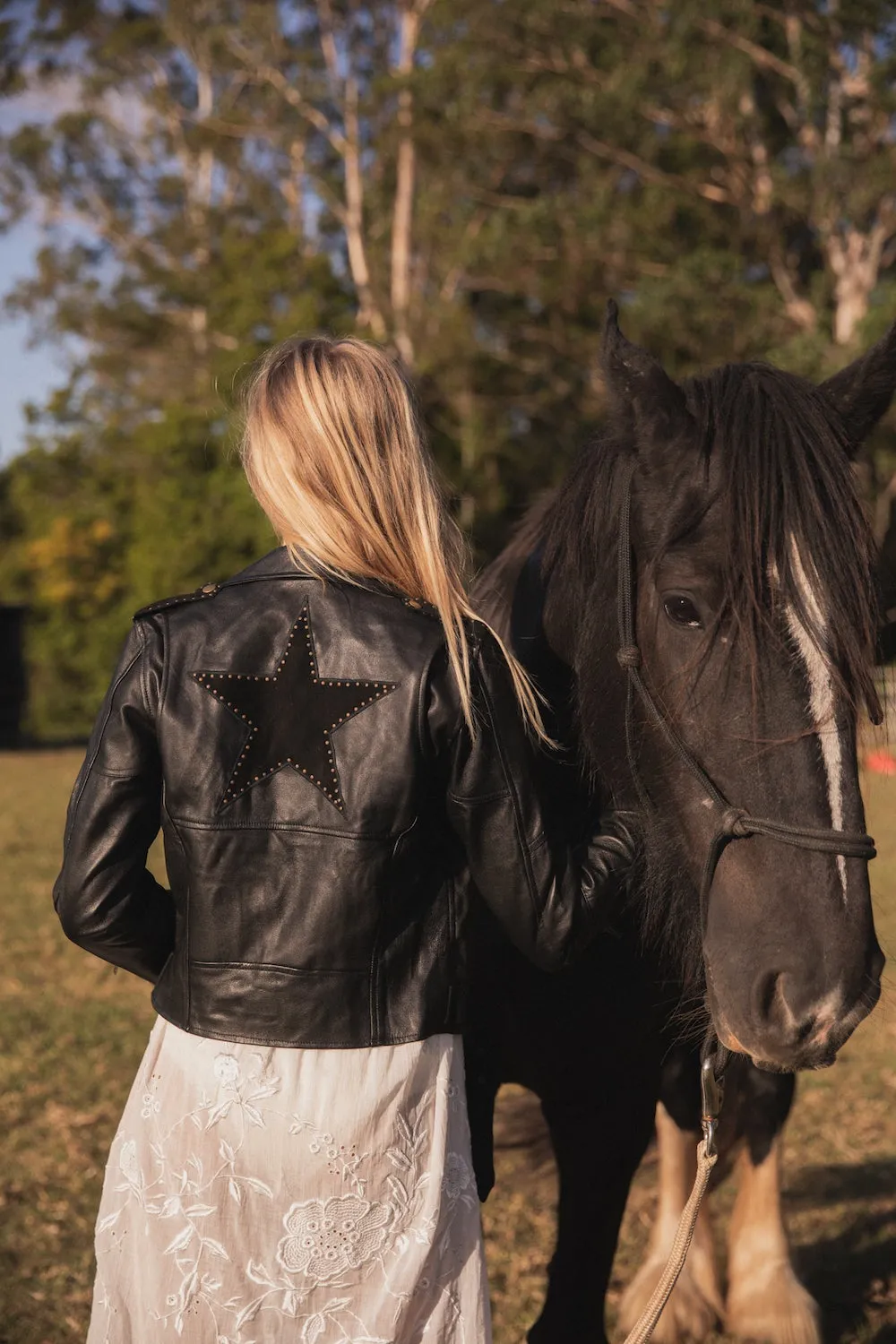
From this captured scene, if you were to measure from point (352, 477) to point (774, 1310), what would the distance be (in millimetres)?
2771

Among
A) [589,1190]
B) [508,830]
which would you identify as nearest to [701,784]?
[508,830]

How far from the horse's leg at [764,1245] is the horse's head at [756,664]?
1768 millimetres

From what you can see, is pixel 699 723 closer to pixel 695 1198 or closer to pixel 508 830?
pixel 508 830

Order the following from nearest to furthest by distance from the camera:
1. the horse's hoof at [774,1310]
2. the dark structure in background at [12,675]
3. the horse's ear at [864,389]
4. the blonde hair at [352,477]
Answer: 1. the blonde hair at [352,477]
2. the horse's ear at [864,389]
3. the horse's hoof at [774,1310]
4. the dark structure in background at [12,675]

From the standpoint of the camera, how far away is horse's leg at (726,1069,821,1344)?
135 inches

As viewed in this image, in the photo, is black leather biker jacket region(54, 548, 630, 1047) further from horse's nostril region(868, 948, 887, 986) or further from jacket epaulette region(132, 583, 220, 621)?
horse's nostril region(868, 948, 887, 986)

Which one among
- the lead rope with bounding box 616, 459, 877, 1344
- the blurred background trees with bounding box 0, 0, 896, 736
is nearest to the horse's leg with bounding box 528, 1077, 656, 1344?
the lead rope with bounding box 616, 459, 877, 1344

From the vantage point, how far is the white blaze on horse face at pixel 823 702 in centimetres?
175

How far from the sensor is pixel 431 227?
24.1 meters

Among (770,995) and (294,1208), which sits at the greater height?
(770,995)

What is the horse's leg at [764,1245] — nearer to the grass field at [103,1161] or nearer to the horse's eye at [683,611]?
the grass field at [103,1161]

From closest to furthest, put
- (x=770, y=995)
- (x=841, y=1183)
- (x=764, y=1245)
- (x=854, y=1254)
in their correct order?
1. (x=770, y=995)
2. (x=764, y=1245)
3. (x=854, y=1254)
4. (x=841, y=1183)

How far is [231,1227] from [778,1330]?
7.53ft

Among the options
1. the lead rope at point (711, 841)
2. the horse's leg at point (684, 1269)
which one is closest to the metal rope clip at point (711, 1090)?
the lead rope at point (711, 841)
